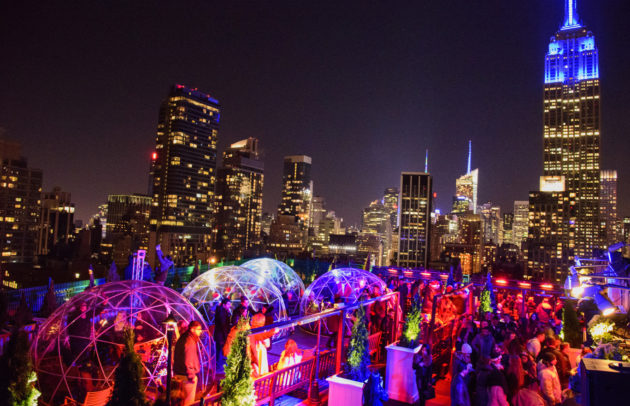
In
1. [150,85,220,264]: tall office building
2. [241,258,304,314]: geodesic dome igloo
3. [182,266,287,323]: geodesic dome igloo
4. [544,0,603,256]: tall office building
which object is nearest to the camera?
[182,266,287,323]: geodesic dome igloo

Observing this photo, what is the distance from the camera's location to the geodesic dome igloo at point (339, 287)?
648 inches

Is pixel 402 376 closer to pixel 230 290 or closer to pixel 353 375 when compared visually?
pixel 353 375

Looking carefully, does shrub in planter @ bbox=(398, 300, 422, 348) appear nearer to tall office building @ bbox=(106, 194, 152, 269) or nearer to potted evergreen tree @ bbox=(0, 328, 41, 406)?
potted evergreen tree @ bbox=(0, 328, 41, 406)

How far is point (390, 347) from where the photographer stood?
8.83 metres

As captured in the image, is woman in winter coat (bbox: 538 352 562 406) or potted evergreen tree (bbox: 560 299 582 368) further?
potted evergreen tree (bbox: 560 299 582 368)

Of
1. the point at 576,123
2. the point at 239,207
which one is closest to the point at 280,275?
the point at 576,123

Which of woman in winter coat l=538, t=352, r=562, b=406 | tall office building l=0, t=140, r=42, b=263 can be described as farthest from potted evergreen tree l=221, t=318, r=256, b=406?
tall office building l=0, t=140, r=42, b=263

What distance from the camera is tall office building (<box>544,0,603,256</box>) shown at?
130 meters

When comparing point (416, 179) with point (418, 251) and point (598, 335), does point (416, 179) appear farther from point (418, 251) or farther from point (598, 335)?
point (598, 335)

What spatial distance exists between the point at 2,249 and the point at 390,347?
116669 mm

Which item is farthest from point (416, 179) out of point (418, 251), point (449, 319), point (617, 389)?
point (617, 389)

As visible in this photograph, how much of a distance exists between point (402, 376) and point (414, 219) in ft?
434

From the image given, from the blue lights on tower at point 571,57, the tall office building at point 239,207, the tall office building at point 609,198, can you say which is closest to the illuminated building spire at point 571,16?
the blue lights on tower at point 571,57

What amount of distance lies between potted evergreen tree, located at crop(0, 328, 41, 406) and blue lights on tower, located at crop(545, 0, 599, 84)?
179 metres
